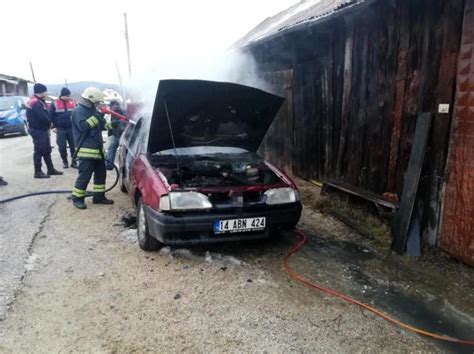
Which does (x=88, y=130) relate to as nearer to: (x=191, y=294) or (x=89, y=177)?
(x=89, y=177)

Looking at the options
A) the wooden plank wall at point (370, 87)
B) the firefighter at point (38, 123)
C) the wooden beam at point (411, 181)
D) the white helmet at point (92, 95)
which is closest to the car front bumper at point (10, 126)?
the firefighter at point (38, 123)

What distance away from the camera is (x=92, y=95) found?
5266 millimetres

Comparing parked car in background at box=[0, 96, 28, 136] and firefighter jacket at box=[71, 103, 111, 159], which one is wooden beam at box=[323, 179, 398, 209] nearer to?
firefighter jacket at box=[71, 103, 111, 159]

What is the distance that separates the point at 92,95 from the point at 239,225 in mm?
3195

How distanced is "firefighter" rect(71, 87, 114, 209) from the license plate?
9.21ft

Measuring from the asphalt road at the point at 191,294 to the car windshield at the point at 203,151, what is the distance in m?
1.18

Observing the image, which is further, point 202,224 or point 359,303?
point 202,224

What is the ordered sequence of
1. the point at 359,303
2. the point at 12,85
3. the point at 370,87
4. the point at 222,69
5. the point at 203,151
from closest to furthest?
1. the point at 359,303
2. the point at 203,151
3. the point at 370,87
4. the point at 222,69
5. the point at 12,85

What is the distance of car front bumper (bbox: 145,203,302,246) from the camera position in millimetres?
3447

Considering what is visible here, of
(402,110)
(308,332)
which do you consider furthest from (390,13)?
(308,332)

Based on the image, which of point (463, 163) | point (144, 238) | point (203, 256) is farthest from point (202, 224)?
point (463, 163)

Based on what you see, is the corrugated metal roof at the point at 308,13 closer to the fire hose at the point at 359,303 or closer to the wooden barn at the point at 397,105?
the wooden barn at the point at 397,105

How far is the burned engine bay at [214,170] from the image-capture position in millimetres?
3836

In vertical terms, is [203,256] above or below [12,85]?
below
